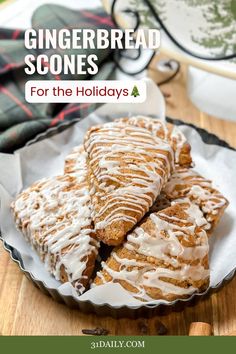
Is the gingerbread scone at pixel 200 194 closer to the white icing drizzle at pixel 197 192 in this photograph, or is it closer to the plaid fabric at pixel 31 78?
the white icing drizzle at pixel 197 192

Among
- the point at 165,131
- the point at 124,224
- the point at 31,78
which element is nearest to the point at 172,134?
the point at 165,131

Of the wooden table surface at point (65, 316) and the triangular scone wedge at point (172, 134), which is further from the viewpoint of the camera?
the triangular scone wedge at point (172, 134)

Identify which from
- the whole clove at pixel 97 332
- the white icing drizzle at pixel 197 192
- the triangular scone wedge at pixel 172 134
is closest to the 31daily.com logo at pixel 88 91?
the triangular scone wedge at pixel 172 134

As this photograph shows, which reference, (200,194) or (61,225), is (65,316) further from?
(200,194)

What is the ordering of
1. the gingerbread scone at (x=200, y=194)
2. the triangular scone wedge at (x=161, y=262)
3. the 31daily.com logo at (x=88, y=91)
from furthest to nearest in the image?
1. the 31daily.com logo at (x=88, y=91)
2. the gingerbread scone at (x=200, y=194)
3. the triangular scone wedge at (x=161, y=262)

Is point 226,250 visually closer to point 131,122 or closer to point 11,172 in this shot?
point 131,122

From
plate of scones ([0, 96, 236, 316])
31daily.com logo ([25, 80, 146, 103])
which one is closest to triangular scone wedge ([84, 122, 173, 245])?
plate of scones ([0, 96, 236, 316])

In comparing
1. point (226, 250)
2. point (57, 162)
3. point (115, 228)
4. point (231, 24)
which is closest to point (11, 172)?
point (57, 162)
